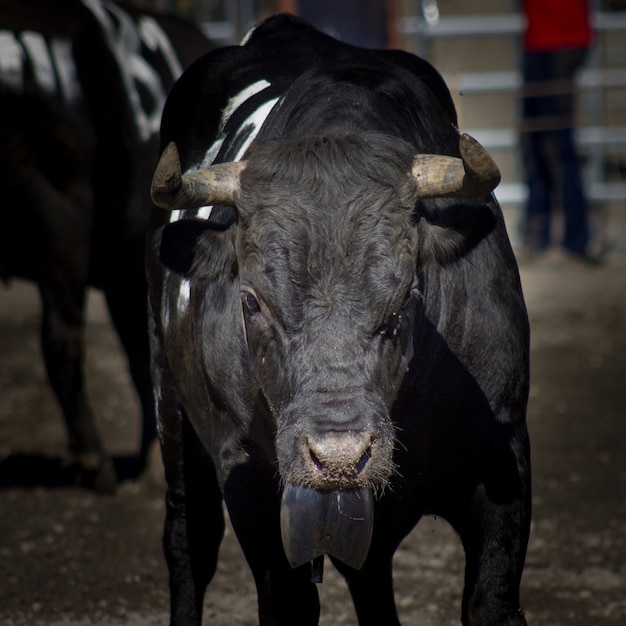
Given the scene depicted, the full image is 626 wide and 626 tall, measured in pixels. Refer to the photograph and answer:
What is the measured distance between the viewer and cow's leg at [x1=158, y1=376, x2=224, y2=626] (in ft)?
12.6

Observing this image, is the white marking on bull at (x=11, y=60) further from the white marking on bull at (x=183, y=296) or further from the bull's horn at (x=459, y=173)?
the bull's horn at (x=459, y=173)

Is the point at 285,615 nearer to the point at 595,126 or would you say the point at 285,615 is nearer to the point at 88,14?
the point at 88,14

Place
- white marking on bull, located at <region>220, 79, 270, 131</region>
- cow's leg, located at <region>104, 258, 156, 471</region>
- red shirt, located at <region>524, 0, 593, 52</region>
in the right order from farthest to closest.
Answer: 1. red shirt, located at <region>524, 0, 593, 52</region>
2. cow's leg, located at <region>104, 258, 156, 471</region>
3. white marking on bull, located at <region>220, 79, 270, 131</region>

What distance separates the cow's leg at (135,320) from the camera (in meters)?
5.78

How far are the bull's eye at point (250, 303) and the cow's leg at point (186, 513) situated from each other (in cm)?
106

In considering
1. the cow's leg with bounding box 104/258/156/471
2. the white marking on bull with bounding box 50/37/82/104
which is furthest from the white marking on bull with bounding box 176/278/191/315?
the white marking on bull with bounding box 50/37/82/104

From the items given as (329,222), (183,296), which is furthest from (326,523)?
(183,296)

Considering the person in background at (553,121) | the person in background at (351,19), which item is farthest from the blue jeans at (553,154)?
the person in background at (351,19)

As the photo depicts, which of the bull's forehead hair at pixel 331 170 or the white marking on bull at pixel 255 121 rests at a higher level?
the bull's forehead hair at pixel 331 170

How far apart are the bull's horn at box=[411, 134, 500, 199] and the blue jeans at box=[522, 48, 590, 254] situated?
7.01 m

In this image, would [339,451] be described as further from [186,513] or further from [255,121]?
[186,513]

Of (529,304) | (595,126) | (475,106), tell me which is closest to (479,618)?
(529,304)

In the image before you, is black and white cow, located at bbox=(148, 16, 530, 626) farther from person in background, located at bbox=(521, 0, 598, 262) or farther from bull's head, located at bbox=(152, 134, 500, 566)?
person in background, located at bbox=(521, 0, 598, 262)

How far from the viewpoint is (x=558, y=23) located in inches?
368
